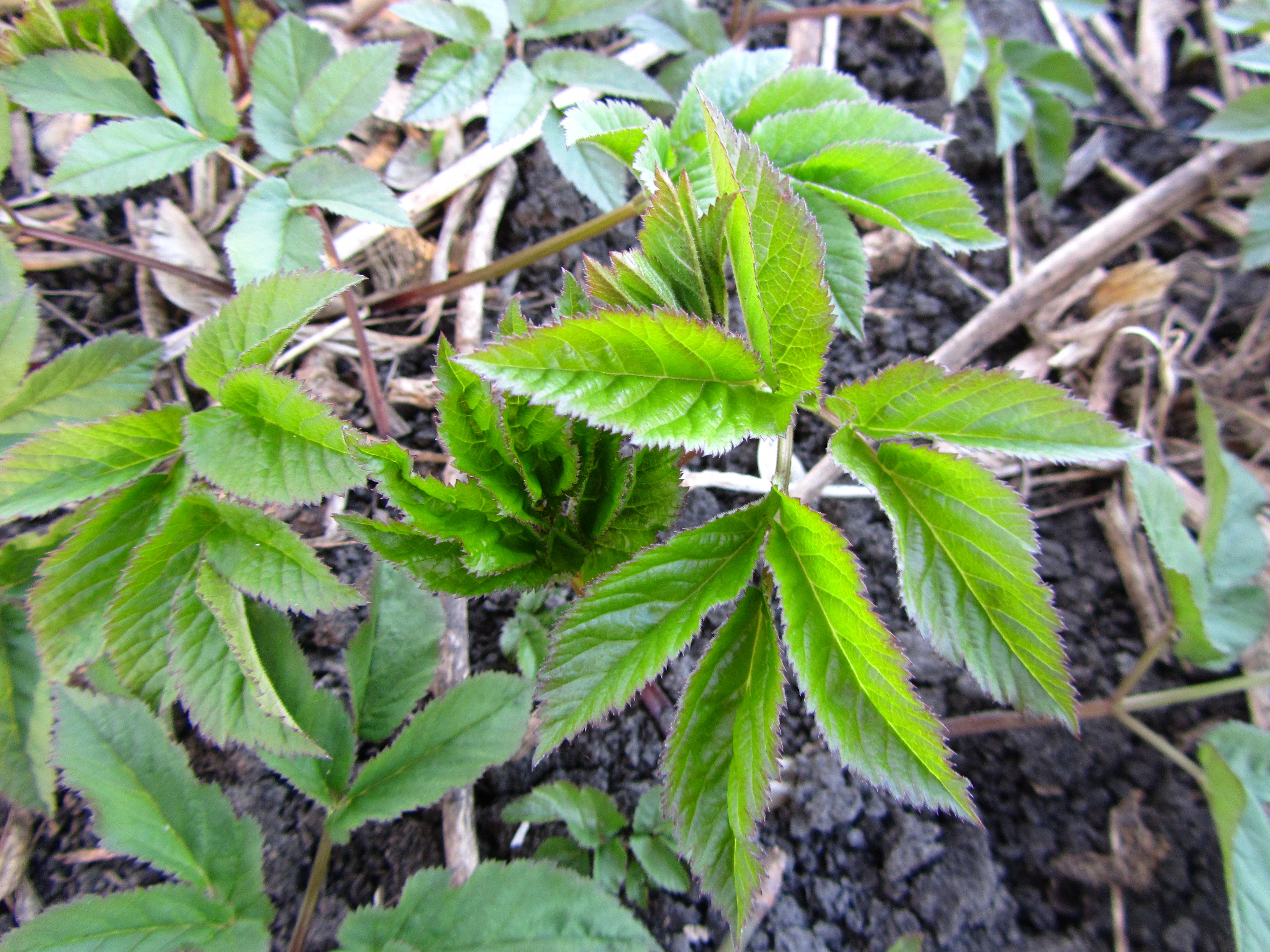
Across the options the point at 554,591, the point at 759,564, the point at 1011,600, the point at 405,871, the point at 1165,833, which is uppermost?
the point at 1011,600

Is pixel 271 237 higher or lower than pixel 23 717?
higher

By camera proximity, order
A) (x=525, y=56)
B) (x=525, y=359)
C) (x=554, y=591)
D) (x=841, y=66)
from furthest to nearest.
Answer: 1. (x=841, y=66)
2. (x=525, y=56)
3. (x=554, y=591)
4. (x=525, y=359)

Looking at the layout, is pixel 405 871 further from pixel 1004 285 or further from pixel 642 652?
pixel 1004 285

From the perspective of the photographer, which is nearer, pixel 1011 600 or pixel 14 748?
pixel 1011 600

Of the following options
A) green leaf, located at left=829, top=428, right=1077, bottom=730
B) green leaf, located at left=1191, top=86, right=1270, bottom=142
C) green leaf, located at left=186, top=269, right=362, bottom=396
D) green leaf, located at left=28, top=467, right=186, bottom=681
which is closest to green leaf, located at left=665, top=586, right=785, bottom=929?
green leaf, located at left=829, top=428, right=1077, bottom=730

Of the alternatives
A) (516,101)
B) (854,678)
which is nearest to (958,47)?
(516,101)

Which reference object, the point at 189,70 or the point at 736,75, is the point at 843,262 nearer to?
the point at 736,75

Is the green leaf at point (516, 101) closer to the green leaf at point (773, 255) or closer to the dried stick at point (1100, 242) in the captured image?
the green leaf at point (773, 255)

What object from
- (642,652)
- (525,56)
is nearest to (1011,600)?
(642,652)
